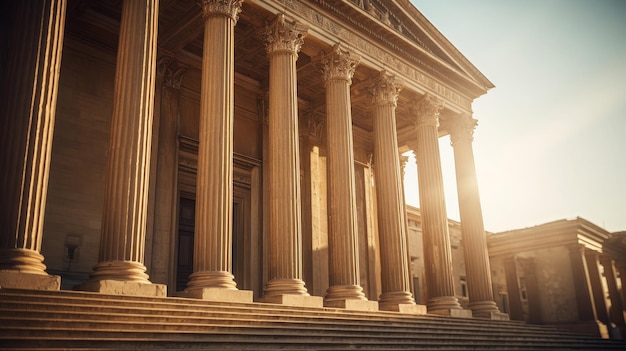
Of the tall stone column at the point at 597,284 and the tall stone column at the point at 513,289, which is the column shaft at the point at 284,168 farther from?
Answer: the tall stone column at the point at 597,284

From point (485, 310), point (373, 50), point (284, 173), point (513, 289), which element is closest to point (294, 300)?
point (284, 173)

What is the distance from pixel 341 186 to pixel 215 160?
223 inches

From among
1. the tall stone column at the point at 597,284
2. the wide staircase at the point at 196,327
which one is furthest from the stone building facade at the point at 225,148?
the tall stone column at the point at 597,284

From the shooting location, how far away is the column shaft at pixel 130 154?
12484 millimetres

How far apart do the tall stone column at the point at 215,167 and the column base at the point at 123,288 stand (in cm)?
160

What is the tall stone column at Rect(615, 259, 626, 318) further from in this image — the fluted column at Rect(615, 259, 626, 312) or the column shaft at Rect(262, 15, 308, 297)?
the column shaft at Rect(262, 15, 308, 297)

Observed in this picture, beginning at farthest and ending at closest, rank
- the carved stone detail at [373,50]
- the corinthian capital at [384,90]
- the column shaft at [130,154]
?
the corinthian capital at [384,90] → the carved stone detail at [373,50] → the column shaft at [130,154]

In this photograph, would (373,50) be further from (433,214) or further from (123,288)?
(123,288)

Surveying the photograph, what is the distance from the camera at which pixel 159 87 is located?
67.5ft

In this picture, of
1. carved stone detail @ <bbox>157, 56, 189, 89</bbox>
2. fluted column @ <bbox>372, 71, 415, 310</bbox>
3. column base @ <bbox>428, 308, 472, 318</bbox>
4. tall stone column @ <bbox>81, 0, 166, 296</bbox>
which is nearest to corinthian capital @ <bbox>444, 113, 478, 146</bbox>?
fluted column @ <bbox>372, 71, 415, 310</bbox>

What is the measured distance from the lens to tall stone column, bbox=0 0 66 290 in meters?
10.9

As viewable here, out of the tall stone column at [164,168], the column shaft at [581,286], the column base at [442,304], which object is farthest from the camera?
the column shaft at [581,286]

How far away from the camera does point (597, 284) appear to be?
37.9 m

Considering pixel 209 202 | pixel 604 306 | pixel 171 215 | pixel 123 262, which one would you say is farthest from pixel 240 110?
pixel 604 306
